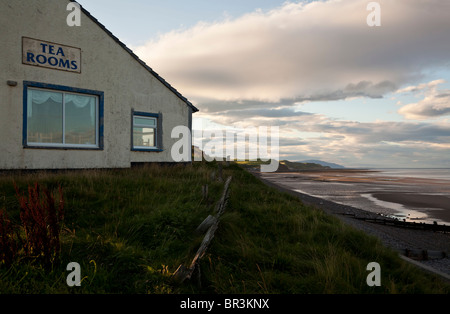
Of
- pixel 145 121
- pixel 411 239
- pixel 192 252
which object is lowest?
pixel 411 239

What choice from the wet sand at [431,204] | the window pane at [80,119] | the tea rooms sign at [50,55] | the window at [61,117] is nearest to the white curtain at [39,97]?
the window at [61,117]

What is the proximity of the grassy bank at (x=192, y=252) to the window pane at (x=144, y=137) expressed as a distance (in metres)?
6.13

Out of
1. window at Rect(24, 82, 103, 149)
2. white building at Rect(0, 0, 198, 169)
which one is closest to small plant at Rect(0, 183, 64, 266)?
white building at Rect(0, 0, 198, 169)

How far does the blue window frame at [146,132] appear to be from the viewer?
13961 mm

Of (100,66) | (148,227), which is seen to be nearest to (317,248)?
(148,227)

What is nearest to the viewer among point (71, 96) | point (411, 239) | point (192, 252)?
point (192, 252)

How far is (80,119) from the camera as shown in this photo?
12.1 m

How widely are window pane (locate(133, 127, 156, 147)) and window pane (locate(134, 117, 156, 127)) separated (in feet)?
0.80

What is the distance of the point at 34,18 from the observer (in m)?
10.8

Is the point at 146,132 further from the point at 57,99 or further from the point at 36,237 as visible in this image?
the point at 36,237

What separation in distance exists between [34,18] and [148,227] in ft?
32.9

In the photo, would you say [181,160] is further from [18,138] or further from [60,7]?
[60,7]

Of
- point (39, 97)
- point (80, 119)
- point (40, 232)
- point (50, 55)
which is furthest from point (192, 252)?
point (50, 55)

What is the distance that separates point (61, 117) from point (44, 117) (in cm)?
58
